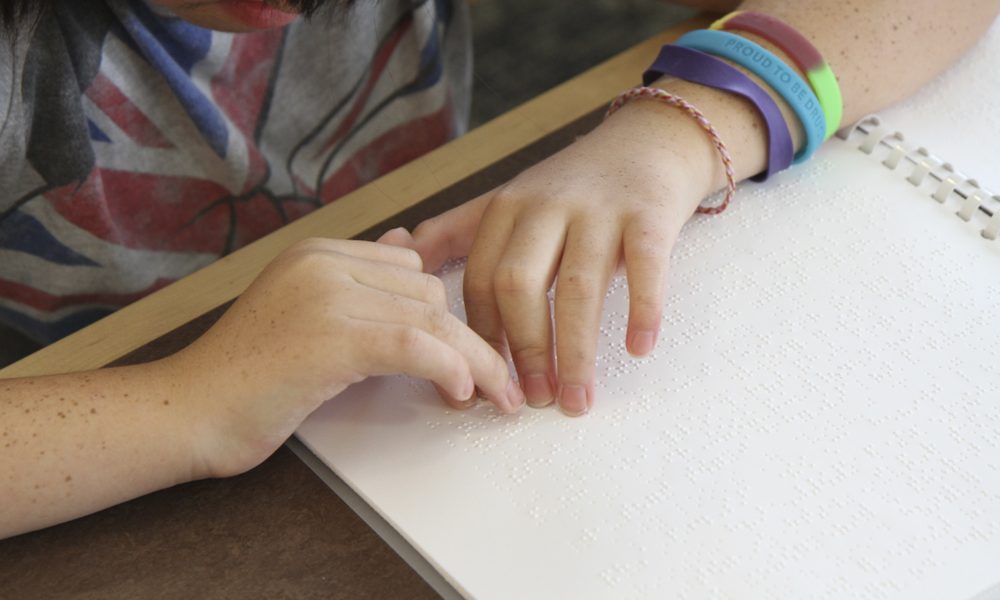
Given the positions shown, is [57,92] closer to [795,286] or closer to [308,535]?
[308,535]

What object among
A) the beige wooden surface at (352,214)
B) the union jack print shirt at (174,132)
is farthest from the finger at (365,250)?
the union jack print shirt at (174,132)

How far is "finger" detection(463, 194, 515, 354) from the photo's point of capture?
61 centimetres

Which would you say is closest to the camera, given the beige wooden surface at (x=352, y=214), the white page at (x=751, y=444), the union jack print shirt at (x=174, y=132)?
the white page at (x=751, y=444)

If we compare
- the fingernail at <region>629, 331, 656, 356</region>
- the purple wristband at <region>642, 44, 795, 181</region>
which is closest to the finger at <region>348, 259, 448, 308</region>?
the fingernail at <region>629, 331, 656, 356</region>

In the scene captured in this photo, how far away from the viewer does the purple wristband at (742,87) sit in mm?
704

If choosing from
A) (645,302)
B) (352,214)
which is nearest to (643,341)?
(645,302)

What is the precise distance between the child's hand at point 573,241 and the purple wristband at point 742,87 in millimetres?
41

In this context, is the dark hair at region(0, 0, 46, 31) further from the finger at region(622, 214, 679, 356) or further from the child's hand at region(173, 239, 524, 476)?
the finger at region(622, 214, 679, 356)

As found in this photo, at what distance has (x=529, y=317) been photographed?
60 cm

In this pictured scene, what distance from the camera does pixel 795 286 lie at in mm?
643

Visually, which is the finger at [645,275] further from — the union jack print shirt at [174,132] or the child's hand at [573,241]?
the union jack print shirt at [174,132]

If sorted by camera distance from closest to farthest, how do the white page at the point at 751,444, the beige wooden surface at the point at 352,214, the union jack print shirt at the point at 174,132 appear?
the white page at the point at 751,444, the beige wooden surface at the point at 352,214, the union jack print shirt at the point at 174,132

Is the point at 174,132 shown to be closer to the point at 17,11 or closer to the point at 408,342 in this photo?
the point at 17,11

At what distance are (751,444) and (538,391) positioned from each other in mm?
109
